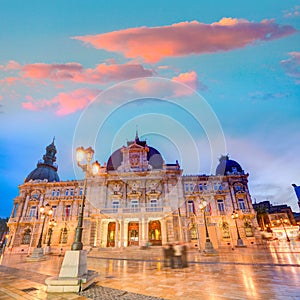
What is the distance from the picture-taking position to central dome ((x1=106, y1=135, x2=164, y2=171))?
3628 cm

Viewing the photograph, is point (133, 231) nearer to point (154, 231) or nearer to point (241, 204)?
point (154, 231)

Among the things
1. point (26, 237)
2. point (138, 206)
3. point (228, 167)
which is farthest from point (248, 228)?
point (26, 237)

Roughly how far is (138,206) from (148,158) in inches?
385

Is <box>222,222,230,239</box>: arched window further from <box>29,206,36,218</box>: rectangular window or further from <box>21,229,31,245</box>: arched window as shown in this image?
<box>29,206,36,218</box>: rectangular window

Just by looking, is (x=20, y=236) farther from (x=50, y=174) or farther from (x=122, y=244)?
(x=122, y=244)

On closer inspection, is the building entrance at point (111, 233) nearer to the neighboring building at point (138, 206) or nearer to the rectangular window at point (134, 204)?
the neighboring building at point (138, 206)

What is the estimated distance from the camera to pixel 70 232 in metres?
32.9

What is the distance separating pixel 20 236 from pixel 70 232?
9508 mm

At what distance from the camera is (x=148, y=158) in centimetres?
3691

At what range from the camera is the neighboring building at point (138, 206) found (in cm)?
2925

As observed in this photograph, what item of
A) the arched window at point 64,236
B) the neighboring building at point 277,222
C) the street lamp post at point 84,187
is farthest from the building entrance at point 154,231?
the neighboring building at point 277,222

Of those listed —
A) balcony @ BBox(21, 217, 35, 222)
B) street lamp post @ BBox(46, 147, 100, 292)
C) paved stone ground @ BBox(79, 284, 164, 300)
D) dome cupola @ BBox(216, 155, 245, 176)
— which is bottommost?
paved stone ground @ BBox(79, 284, 164, 300)

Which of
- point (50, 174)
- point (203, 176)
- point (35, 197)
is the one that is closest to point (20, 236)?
point (35, 197)

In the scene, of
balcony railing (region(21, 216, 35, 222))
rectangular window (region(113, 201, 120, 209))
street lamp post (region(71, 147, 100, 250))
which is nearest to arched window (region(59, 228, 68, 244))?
balcony railing (region(21, 216, 35, 222))
